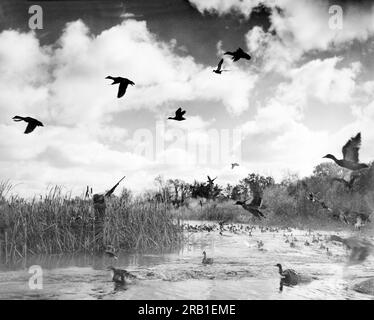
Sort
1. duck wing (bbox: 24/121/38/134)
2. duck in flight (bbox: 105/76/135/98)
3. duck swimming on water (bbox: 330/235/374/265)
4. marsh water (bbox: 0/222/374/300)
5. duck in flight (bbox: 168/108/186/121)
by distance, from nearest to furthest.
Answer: marsh water (bbox: 0/222/374/300)
duck wing (bbox: 24/121/38/134)
duck in flight (bbox: 105/76/135/98)
duck in flight (bbox: 168/108/186/121)
duck swimming on water (bbox: 330/235/374/265)

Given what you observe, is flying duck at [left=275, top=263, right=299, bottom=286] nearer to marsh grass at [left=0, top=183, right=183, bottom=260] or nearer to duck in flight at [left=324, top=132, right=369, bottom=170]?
duck in flight at [left=324, top=132, right=369, bottom=170]

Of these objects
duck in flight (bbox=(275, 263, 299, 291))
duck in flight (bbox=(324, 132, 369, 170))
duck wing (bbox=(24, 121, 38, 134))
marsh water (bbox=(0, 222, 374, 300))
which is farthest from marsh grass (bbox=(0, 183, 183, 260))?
duck in flight (bbox=(324, 132, 369, 170))

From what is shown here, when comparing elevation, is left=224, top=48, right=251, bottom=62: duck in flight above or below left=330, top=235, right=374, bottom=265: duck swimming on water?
above

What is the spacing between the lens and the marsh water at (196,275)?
6523mm

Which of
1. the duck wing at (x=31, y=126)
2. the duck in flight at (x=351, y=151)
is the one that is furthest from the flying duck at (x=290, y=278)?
the duck wing at (x=31, y=126)

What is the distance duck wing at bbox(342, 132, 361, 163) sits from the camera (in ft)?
23.4

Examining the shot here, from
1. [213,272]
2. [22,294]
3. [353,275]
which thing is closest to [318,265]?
[353,275]

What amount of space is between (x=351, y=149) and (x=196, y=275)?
11.1 feet

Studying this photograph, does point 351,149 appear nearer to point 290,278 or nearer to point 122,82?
point 290,278

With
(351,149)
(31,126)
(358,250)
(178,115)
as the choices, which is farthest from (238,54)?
(358,250)

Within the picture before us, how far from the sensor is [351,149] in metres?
7.14

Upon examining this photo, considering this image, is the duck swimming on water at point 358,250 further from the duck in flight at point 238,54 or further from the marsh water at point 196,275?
the duck in flight at point 238,54

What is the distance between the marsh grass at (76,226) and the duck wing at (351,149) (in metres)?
6.21

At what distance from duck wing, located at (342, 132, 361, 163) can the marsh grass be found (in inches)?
244
